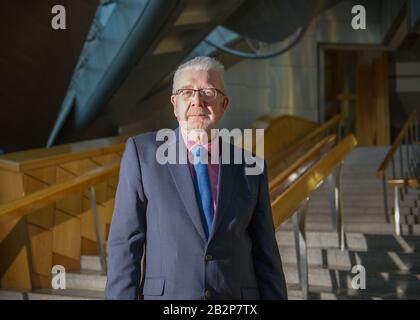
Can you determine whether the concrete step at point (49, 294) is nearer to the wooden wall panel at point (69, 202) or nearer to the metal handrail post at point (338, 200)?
the wooden wall panel at point (69, 202)

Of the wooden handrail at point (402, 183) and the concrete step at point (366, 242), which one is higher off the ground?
the wooden handrail at point (402, 183)

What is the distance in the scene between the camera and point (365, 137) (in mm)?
14094

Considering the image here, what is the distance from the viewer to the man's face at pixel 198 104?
4.53 feet

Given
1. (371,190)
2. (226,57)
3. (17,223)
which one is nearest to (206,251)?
(17,223)

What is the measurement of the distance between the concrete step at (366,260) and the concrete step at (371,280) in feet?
0.53

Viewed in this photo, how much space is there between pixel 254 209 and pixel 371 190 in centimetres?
530

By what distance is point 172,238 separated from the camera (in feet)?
4.40

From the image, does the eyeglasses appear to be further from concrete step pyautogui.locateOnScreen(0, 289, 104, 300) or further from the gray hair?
concrete step pyautogui.locateOnScreen(0, 289, 104, 300)

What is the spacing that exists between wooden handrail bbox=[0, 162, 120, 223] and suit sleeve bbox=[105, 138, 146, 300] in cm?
194

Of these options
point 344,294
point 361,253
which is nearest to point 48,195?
point 344,294

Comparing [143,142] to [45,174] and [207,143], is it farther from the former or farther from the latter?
[45,174]

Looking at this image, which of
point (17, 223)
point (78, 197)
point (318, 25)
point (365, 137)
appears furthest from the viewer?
point (365, 137)

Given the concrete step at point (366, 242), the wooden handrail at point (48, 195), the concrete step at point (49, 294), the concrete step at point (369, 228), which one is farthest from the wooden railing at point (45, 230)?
the concrete step at point (369, 228)

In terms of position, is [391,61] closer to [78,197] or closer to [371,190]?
[371,190]
